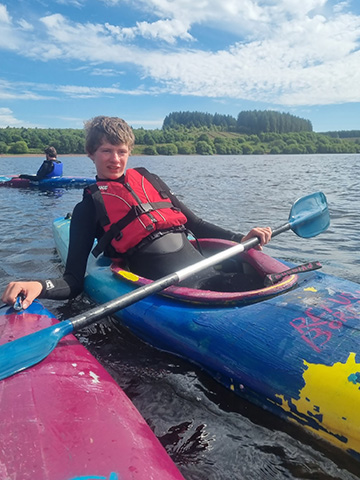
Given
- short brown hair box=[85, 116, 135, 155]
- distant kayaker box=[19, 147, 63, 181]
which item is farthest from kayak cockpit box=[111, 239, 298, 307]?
distant kayaker box=[19, 147, 63, 181]

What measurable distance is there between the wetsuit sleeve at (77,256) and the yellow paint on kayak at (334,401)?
152 cm

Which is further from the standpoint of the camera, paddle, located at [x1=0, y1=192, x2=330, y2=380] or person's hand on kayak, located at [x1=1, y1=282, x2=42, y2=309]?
person's hand on kayak, located at [x1=1, y1=282, x2=42, y2=309]

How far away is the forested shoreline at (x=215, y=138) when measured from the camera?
7462 cm

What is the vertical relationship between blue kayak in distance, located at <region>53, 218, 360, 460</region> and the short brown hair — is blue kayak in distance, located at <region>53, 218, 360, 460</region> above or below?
below

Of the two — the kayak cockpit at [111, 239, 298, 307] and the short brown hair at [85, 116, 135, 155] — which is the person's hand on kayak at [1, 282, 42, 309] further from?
the short brown hair at [85, 116, 135, 155]

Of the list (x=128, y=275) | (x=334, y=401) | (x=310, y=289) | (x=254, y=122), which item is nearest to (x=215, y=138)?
(x=254, y=122)

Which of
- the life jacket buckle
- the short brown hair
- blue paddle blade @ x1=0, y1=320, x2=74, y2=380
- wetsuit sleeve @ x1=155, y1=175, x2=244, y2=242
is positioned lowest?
blue paddle blade @ x1=0, y1=320, x2=74, y2=380

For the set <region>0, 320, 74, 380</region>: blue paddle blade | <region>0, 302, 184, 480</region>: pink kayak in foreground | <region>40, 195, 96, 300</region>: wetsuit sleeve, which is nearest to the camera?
<region>0, 302, 184, 480</region>: pink kayak in foreground

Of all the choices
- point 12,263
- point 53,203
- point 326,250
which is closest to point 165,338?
point 12,263

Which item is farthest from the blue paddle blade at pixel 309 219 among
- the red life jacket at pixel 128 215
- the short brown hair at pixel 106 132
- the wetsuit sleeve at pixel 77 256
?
the wetsuit sleeve at pixel 77 256

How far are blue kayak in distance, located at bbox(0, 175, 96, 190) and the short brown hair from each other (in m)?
10.5

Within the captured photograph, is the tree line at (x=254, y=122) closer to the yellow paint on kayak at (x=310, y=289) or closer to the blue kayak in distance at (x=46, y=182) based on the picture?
the blue kayak in distance at (x=46, y=182)

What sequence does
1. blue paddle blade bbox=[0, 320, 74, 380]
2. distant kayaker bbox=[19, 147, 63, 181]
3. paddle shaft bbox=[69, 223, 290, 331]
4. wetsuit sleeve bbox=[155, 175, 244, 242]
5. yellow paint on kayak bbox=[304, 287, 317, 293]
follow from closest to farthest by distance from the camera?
blue paddle blade bbox=[0, 320, 74, 380], paddle shaft bbox=[69, 223, 290, 331], yellow paint on kayak bbox=[304, 287, 317, 293], wetsuit sleeve bbox=[155, 175, 244, 242], distant kayaker bbox=[19, 147, 63, 181]

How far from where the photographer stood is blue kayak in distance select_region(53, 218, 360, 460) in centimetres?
175
